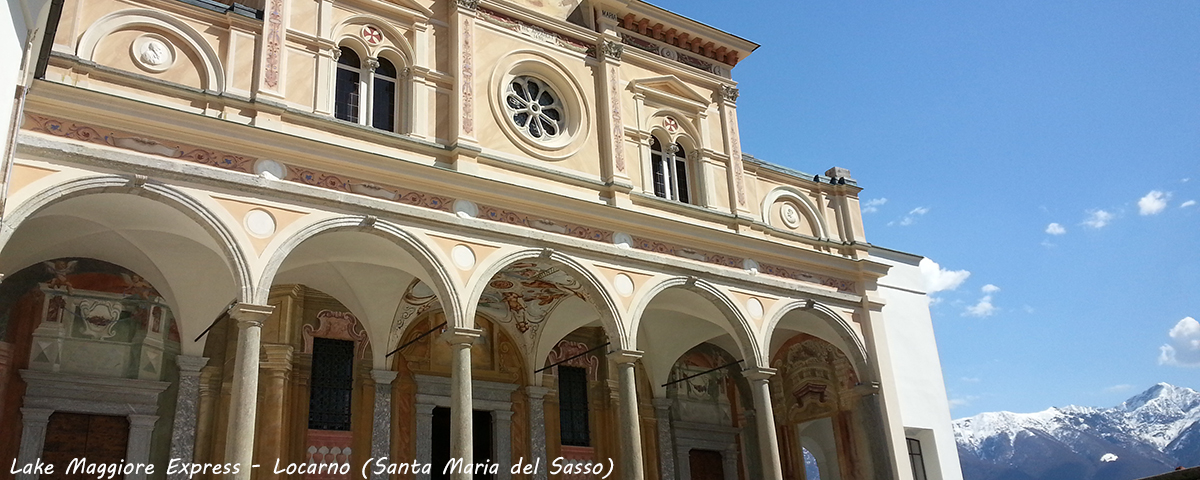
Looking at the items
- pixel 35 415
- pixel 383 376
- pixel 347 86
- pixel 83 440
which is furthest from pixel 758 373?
pixel 35 415

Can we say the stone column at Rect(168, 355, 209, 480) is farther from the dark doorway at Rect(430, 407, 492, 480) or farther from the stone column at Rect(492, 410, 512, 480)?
the stone column at Rect(492, 410, 512, 480)

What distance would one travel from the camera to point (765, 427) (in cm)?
1332

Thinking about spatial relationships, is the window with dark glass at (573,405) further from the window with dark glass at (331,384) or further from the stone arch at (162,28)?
the stone arch at (162,28)

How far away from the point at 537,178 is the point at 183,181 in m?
4.88

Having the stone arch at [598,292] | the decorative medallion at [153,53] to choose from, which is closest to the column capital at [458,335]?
the stone arch at [598,292]

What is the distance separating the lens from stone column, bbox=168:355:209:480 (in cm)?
1172

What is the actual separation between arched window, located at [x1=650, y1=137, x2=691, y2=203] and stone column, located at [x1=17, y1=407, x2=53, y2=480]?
361 inches

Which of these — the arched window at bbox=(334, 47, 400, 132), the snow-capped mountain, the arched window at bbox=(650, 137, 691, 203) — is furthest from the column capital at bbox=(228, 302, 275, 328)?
the snow-capped mountain

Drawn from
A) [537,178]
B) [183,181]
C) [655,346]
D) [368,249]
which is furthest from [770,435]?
[183,181]

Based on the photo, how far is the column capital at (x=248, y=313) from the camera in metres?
9.58

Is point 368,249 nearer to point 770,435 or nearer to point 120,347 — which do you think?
point 120,347

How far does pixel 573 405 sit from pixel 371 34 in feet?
23.9

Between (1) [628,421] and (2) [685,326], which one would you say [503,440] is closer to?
(1) [628,421]

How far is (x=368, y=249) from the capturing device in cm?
1195
